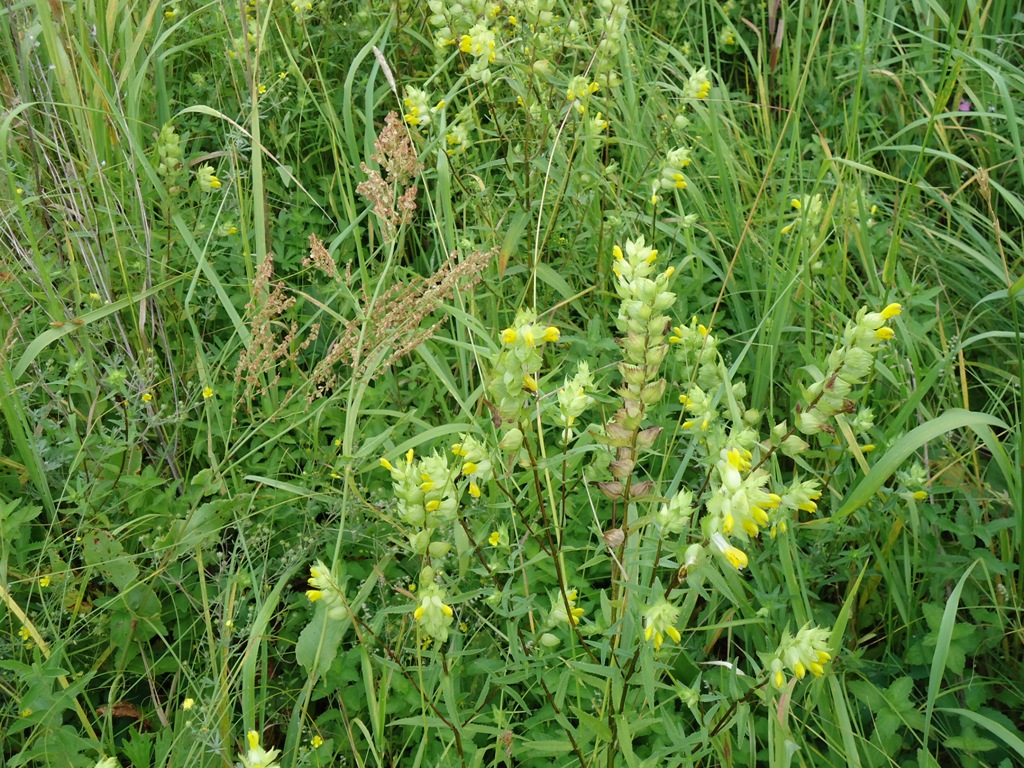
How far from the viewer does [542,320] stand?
87.6 inches

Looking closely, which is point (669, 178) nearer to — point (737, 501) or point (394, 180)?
point (394, 180)

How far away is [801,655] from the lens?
1198mm

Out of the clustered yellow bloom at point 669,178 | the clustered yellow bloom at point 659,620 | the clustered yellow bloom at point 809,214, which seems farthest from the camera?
the clustered yellow bloom at point 669,178

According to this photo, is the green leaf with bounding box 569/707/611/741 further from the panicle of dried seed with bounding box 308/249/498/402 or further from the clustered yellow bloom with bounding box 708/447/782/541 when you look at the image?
the panicle of dried seed with bounding box 308/249/498/402

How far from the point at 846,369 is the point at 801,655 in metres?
0.41

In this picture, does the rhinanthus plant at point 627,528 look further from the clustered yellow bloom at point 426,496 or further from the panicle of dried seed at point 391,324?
the panicle of dried seed at point 391,324

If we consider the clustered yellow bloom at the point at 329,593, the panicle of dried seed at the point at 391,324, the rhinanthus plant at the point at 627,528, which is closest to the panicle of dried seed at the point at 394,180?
the panicle of dried seed at the point at 391,324

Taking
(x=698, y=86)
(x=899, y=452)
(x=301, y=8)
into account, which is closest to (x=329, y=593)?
(x=899, y=452)

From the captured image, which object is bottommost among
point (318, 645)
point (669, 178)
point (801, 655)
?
point (318, 645)

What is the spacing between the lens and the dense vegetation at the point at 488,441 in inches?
54.1

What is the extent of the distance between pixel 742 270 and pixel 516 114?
750 mm

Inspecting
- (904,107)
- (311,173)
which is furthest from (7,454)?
(904,107)

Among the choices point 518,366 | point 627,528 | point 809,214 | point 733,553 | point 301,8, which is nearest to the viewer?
point 733,553

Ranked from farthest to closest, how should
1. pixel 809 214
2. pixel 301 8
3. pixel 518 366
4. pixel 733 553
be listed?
pixel 301 8, pixel 809 214, pixel 518 366, pixel 733 553
